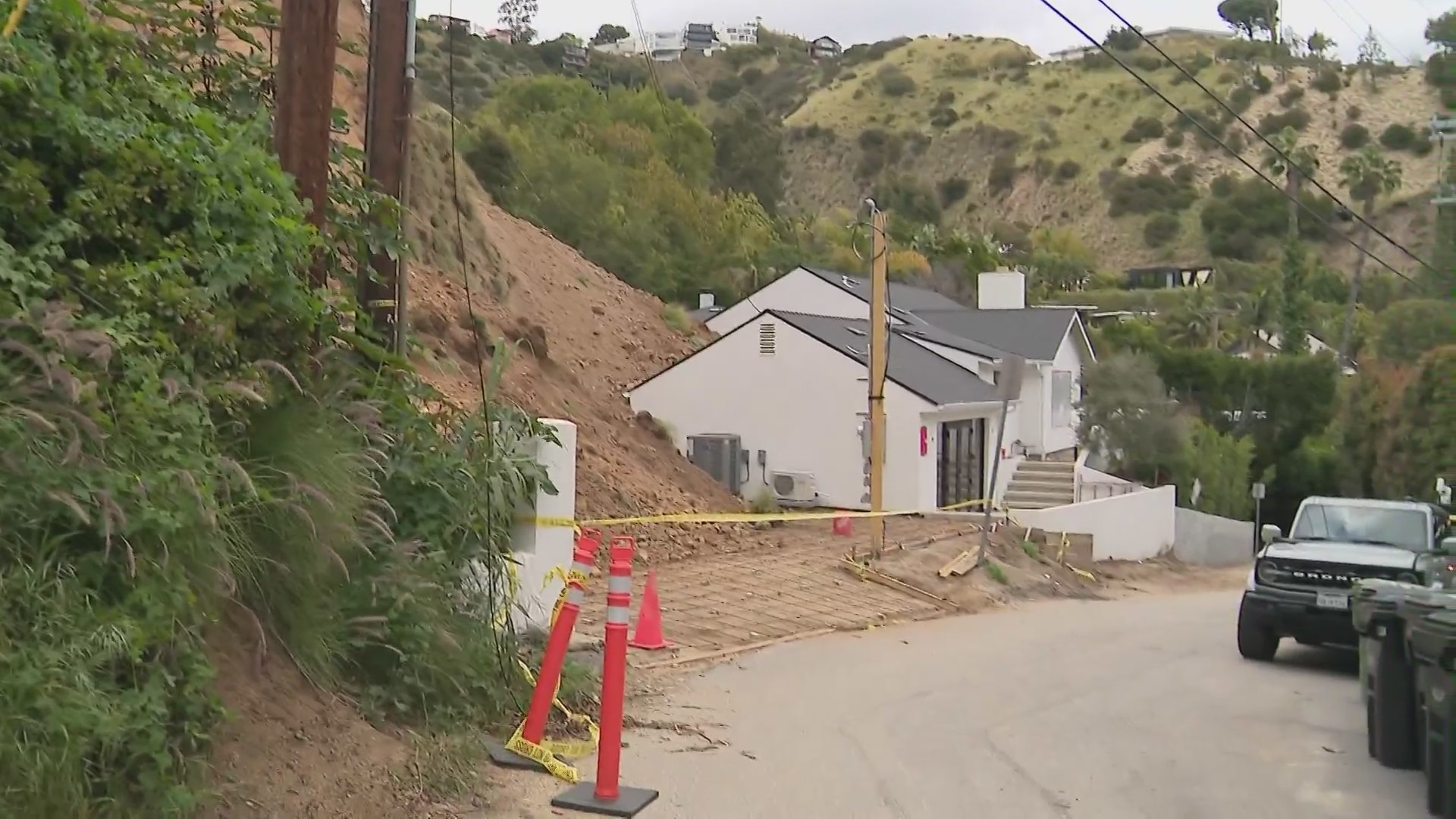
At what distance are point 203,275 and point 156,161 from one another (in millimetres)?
619

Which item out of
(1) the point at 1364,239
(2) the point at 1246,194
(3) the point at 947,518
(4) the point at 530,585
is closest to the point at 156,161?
(4) the point at 530,585

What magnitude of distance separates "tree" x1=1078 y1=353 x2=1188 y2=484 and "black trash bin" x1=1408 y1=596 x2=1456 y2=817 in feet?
108

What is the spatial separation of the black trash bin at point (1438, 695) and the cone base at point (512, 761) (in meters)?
5.01

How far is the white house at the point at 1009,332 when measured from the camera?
36.9m

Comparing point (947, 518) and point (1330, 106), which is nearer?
point (947, 518)

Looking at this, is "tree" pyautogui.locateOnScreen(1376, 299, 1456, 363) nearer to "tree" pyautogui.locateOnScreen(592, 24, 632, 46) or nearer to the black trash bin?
the black trash bin

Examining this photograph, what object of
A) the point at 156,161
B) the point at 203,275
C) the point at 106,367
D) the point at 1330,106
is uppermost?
the point at 1330,106

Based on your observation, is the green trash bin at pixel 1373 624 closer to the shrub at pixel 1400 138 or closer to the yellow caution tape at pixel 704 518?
the yellow caution tape at pixel 704 518

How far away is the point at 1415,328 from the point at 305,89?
51795mm

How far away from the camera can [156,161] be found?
22.9ft

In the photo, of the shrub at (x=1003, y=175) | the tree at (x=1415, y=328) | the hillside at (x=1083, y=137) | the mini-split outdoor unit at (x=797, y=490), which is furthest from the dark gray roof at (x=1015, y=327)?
the shrub at (x=1003, y=175)

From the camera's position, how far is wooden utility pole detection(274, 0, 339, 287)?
26.4 feet

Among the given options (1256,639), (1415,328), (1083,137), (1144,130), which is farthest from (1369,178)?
(1256,639)

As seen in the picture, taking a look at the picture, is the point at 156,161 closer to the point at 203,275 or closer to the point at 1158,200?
the point at 203,275
